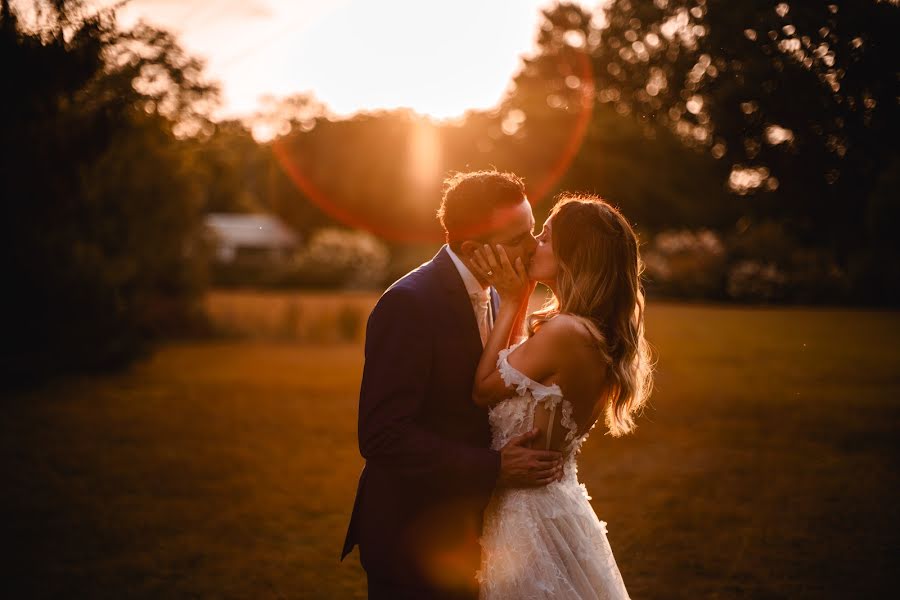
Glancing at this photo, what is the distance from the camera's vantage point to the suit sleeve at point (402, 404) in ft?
10.9

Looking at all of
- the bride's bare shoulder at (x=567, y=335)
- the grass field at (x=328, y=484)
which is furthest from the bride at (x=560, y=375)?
the grass field at (x=328, y=484)

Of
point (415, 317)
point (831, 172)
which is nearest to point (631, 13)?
point (831, 172)

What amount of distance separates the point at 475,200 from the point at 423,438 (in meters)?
1.01

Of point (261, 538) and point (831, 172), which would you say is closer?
point (261, 538)

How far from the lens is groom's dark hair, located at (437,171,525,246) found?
3.47 metres

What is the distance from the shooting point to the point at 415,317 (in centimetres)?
339

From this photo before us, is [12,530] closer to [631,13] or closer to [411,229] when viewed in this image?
[631,13]

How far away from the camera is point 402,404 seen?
334 cm

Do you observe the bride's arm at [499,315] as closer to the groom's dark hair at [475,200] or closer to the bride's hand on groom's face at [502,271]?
the bride's hand on groom's face at [502,271]

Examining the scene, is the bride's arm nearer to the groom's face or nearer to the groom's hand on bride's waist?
the groom's face

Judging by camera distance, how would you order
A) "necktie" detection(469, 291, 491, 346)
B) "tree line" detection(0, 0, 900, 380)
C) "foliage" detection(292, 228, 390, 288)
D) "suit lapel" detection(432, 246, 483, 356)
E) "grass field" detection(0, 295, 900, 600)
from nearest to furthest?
"suit lapel" detection(432, 246, 483, 356), "necktie" detection(469, 291, 491, 346), "grass field" detection(0, 295, 900, 600), "tree line" detection(0, 0, 900, 380), "foliage" detection(292, 228, 390, 288)

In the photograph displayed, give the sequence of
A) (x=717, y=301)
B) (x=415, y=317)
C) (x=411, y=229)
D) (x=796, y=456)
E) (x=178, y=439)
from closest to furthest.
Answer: (x=415, y=317) < (x=796, y=456) < (x=178, y=439) < (x=717, y=301) < (x=411, y=229)

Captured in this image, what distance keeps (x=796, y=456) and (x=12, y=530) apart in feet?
27.5

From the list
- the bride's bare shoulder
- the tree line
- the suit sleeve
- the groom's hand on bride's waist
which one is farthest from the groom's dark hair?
the tree line
